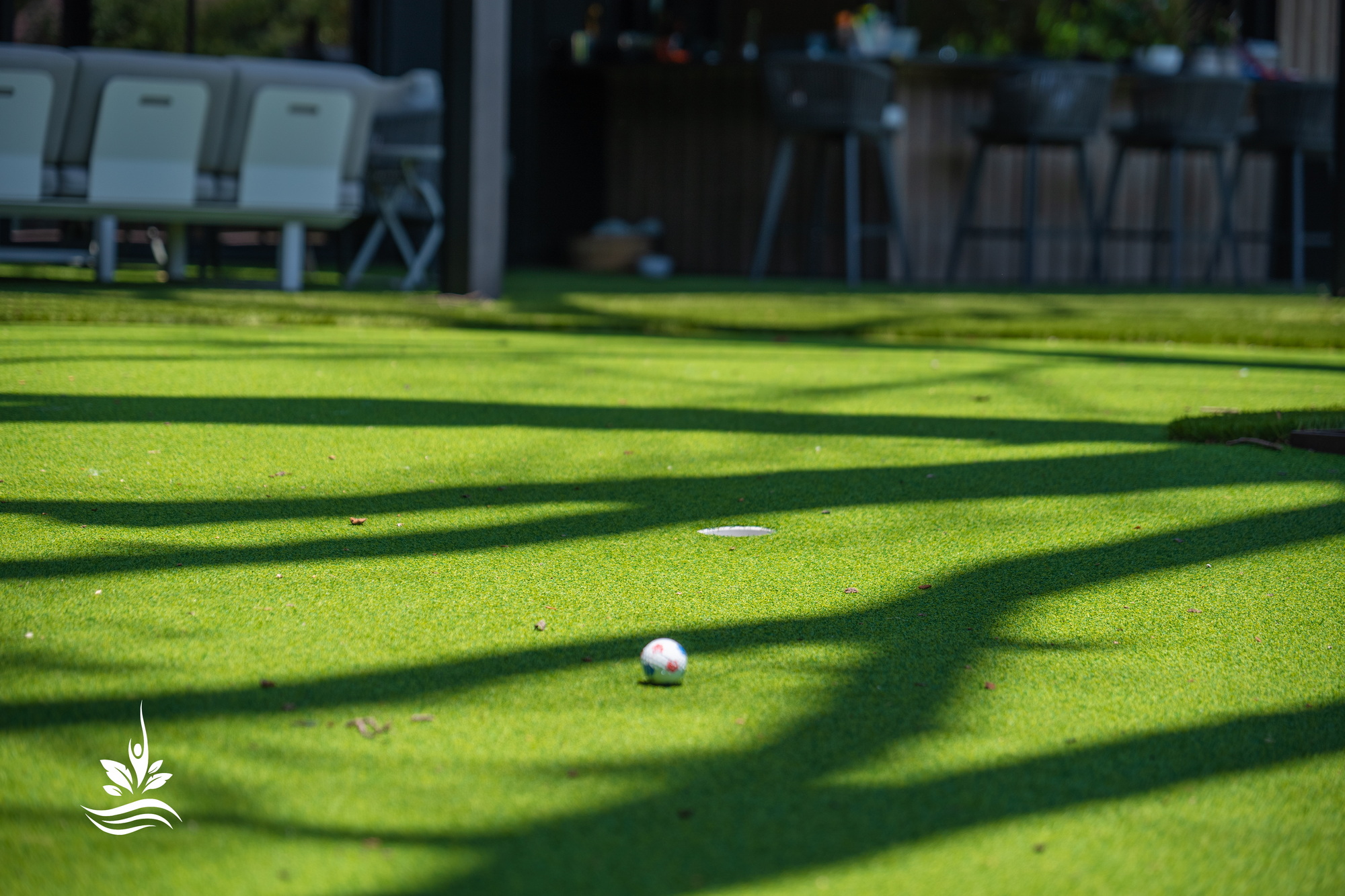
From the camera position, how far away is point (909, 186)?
8.65 meters

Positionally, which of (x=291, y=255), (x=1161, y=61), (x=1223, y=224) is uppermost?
(x=1161, y=61)

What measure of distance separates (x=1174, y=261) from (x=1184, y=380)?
4.54 meters

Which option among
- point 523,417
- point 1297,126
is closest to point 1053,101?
point 1297,126

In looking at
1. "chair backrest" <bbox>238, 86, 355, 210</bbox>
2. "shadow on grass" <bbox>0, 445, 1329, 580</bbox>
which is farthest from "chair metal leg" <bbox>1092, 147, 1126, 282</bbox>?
"shadow on grass" <bbox>0, 445, 1329, 580</bbox>

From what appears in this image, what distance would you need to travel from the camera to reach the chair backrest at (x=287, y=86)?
576 cm

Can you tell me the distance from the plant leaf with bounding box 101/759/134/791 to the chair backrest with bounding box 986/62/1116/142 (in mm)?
7233

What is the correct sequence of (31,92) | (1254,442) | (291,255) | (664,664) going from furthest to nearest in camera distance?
(291,255) < (31,92) < (1254,442) < (664,664)

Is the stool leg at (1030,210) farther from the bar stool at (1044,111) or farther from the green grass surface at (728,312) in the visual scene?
the green grass surface at (728,312)

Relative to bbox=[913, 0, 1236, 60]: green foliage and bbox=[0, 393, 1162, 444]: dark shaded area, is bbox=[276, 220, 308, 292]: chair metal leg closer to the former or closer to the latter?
bbox=[0, 393, 1162, 444]: dark shaded area

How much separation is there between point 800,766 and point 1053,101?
23.2ft

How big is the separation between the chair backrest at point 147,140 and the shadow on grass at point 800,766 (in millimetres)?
4910

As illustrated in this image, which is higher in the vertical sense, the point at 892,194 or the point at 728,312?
the point at 892,194

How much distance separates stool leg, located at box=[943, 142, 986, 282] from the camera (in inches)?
320

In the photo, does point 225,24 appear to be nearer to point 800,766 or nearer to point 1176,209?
point 1176,209
